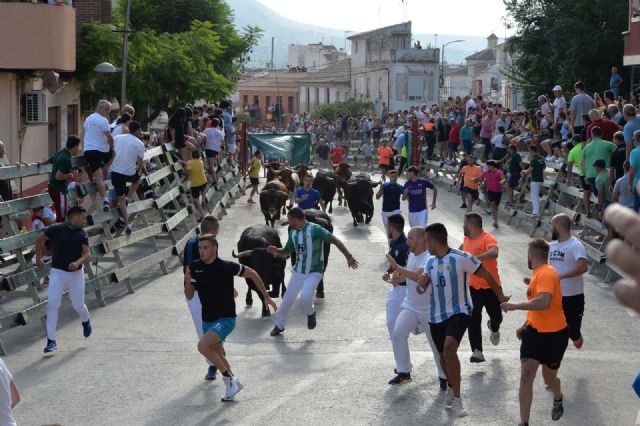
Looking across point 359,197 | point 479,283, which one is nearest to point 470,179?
point 359,197

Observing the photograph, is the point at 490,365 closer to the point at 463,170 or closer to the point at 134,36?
the point at 463,170

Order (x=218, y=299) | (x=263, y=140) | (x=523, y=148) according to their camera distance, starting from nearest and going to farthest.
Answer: (x=218, y=299)
(x=523, y=148)
(x=263, y=140)

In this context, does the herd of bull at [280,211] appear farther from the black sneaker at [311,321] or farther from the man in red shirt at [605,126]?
the man in red shirt at [605,126]

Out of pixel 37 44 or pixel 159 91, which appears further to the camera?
pixel 159 91

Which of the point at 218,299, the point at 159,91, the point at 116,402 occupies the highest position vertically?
the point at 159,91

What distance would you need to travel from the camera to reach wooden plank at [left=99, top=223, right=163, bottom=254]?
1616 centimetres

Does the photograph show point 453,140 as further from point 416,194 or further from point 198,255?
point 198,255

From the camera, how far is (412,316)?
35.2 feet

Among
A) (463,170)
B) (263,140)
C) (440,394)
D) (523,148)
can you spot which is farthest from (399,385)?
(263,140)

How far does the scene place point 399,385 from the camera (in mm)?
11031

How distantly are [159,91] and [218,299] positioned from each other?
21.9 m

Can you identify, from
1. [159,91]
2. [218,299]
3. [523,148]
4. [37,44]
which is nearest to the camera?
[218,299]

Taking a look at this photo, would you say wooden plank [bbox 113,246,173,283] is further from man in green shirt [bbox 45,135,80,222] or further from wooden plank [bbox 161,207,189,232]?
man in green shirt [bbox 45,135,80,222]

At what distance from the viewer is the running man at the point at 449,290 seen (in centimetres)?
992
